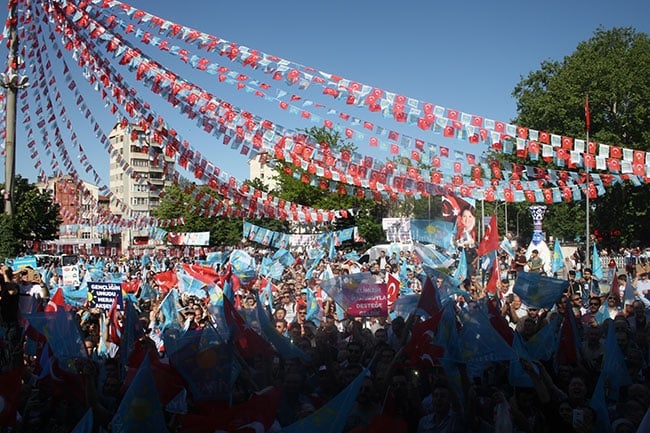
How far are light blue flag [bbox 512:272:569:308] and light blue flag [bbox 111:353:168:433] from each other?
7.11m

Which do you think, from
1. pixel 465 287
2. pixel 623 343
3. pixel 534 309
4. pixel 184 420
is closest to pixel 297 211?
pixel 465 287

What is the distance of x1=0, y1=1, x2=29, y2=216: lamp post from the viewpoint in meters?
18.8

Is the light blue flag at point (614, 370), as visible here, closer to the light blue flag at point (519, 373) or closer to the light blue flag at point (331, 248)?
the light blue flag at point (519, 373)

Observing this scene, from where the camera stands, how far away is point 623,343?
8.54 m

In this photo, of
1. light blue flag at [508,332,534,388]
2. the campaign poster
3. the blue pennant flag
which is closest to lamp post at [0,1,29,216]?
the campaign poster

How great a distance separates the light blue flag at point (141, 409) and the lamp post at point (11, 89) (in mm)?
15717

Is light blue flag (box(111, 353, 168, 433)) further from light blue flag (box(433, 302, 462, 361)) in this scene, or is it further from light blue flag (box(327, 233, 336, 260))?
light blue flag (box(327, 233, 336, 260))

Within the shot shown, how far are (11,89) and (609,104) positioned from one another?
3791 cm

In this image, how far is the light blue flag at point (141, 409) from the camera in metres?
5.72

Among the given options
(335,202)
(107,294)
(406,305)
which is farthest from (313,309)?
(335,202)

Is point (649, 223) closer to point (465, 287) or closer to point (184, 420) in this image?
point (465, 287)

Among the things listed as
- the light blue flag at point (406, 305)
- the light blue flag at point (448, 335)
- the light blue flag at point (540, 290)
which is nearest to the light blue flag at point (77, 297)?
the light blue flag at point (406, 305)

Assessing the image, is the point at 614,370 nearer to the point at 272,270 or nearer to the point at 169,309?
the point at 169,309

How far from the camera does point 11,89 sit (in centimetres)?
1920
